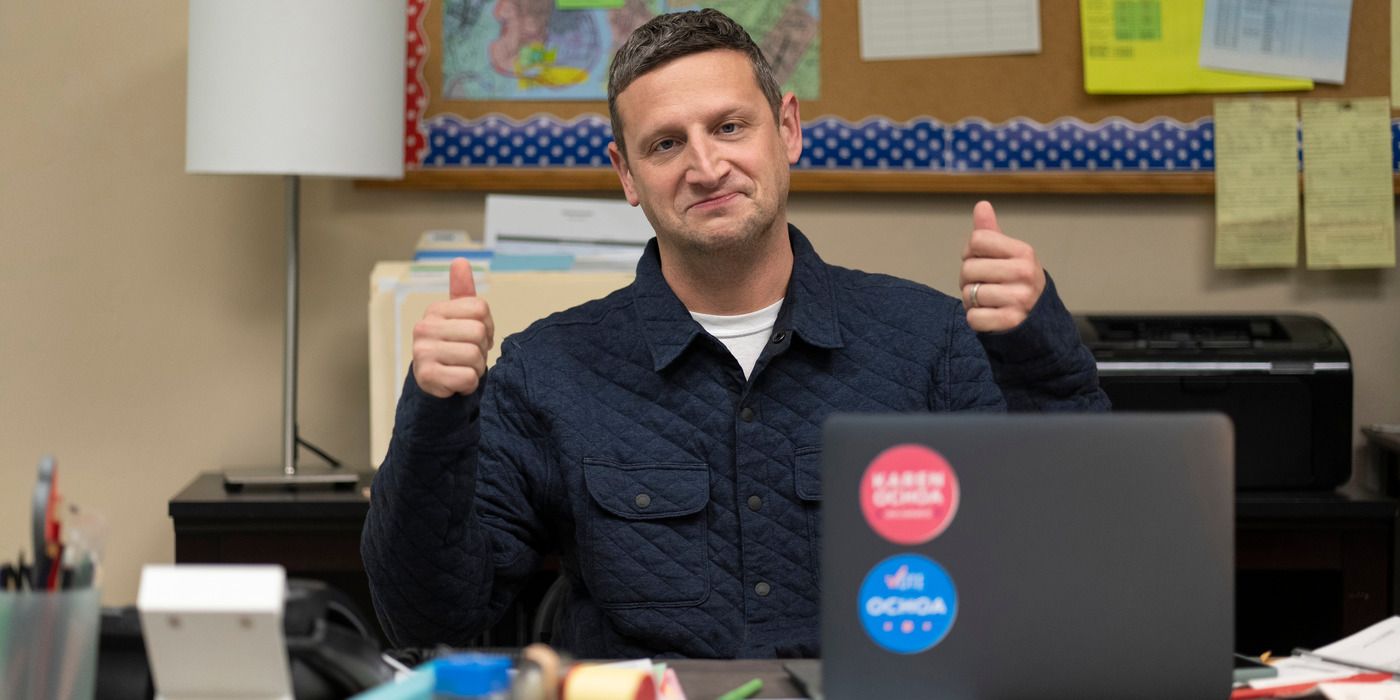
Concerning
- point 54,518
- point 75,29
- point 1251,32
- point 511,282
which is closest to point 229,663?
point 54,518

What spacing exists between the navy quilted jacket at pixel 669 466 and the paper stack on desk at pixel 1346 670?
42 centimetres

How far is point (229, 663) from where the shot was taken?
2.74 ft

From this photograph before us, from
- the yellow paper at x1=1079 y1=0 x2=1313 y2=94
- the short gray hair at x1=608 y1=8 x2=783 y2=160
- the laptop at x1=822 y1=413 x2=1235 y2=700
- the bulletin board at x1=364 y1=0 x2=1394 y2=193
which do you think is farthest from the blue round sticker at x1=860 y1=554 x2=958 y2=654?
the yellow paper at x1=1079 y1=0 x2=1313 y2=94

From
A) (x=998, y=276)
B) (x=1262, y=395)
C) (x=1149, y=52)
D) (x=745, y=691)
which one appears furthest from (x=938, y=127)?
(x=745, y=691)

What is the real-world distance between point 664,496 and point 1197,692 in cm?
71

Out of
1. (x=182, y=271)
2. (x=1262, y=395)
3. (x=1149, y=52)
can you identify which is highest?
(x=1149, y=52)

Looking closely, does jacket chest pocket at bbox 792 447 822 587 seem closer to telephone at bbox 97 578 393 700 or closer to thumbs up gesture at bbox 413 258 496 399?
thumbs up gesture at bbox 413 258 496 399

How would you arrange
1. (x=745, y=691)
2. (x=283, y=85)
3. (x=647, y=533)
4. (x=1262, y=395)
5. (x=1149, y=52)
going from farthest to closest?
(x=1149, y=52) < (x=1262, y=395) < (x=283, y=85) < (x=647, y=533) < (x=745, y=691)

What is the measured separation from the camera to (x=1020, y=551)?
0.88 meters

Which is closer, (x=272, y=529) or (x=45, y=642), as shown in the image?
(x=45, y=642)

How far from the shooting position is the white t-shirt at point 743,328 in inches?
63.5

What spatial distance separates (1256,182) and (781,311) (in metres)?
1.35

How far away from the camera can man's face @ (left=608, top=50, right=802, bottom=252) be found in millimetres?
1562

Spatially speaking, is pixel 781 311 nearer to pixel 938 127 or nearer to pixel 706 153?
pixel 706 153
